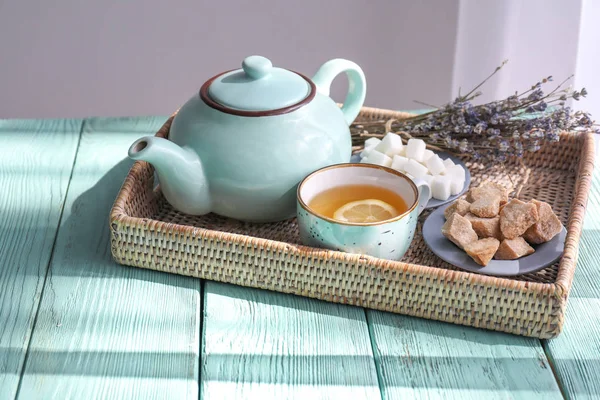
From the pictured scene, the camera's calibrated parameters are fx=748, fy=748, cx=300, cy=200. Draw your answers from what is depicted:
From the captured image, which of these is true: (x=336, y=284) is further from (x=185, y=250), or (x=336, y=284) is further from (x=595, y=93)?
(x=595, y=93)

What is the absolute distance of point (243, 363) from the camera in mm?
875

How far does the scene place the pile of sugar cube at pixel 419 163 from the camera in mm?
1129

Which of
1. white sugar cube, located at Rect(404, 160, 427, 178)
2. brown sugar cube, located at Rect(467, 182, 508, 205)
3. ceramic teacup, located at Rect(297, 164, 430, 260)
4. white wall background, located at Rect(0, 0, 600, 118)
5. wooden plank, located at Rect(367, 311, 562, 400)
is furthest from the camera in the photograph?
white wall background, located at Rect(0, 0, 600, 118)

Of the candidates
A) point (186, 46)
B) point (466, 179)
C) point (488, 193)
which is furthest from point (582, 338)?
point (186, 46)

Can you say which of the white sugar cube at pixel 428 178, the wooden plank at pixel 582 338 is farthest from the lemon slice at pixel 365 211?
the wooden plank at pixel 582 338

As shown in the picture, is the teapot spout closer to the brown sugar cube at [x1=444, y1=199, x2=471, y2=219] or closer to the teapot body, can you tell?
the teapot body

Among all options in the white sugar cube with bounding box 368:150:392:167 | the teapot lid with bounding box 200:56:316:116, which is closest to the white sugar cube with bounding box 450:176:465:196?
the white sugar cube with bounding box 368:150:392:167

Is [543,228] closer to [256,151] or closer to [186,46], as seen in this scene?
[256,151]

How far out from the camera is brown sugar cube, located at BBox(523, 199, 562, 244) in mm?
986

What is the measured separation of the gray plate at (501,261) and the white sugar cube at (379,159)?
0.18 metres

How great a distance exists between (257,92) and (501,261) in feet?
1.30

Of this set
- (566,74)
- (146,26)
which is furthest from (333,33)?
(566,74)

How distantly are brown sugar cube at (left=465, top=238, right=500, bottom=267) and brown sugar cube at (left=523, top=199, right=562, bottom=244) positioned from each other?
5cm

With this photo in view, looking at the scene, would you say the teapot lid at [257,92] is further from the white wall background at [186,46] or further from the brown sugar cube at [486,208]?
the white wall background at [186,46]
